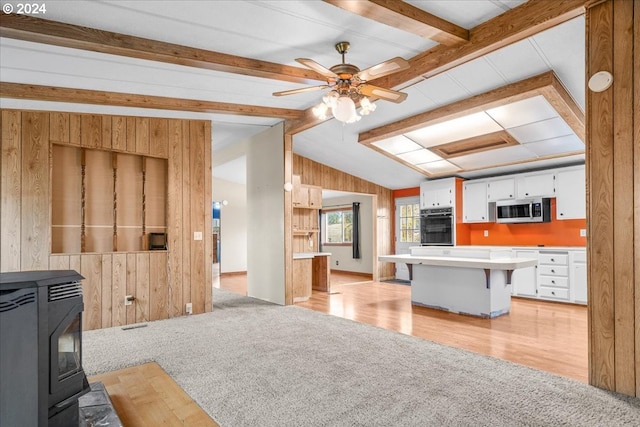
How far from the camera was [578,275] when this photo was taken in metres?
5.68

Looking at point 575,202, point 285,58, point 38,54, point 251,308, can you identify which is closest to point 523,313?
point 575,202

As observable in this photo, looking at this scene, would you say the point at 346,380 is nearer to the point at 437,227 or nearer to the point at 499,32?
the point at 499,32

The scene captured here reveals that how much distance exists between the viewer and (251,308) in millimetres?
5625

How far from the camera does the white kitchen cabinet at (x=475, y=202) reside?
A: 283 inches

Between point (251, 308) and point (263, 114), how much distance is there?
114 inches

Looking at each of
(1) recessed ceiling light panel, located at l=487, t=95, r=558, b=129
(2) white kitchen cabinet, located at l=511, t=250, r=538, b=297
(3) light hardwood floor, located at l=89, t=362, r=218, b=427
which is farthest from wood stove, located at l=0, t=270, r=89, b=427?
(2) white kitchen cabinet, located at l=511, t=250, r=538, b=297

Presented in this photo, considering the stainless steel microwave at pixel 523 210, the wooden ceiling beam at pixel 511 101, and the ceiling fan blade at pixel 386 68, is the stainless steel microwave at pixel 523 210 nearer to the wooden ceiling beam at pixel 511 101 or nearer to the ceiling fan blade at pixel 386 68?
the wooden ceiling beam at pixel 511 101

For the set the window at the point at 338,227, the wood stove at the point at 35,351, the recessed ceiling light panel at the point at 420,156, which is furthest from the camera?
the window at the point at 338,227

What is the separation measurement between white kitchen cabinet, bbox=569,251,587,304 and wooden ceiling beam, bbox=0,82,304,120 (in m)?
4.94

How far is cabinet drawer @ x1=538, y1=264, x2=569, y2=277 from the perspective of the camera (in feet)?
19.1

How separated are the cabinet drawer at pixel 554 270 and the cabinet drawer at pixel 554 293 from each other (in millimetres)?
245

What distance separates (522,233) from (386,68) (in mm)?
5274

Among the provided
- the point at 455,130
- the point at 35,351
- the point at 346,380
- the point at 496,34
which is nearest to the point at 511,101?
the point at 455,130

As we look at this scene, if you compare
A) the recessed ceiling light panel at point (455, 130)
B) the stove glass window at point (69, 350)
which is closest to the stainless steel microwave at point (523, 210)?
the recessed ceiling light panel at point (455, 130)
